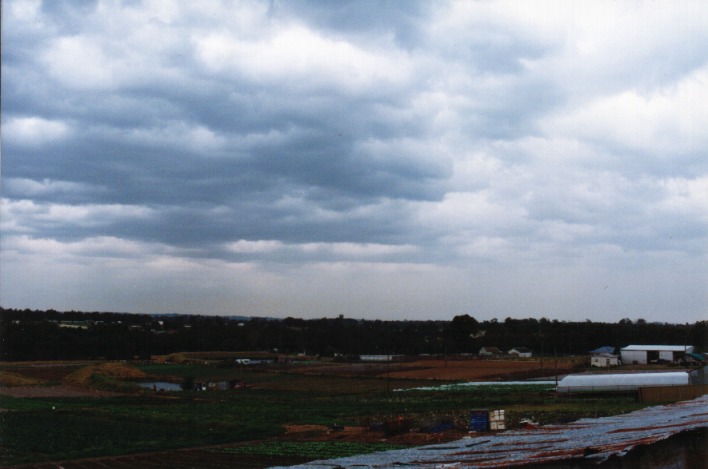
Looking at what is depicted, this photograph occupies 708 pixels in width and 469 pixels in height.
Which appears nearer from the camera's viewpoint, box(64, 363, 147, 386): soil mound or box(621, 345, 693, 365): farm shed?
box(64, 363, 147, 386): soil mound

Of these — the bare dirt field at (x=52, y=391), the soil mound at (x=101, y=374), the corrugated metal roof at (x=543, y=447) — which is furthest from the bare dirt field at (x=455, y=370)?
the corrugated metal roof at (x=543, y=447)

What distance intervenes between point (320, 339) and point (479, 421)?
111 metres

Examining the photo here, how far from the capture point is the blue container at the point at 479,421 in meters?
31.9

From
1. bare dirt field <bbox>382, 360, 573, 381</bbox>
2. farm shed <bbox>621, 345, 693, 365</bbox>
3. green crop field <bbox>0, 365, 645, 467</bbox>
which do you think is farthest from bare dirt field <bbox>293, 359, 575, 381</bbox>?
green crop field <bbox>0, 365, 645, 467</bbox>

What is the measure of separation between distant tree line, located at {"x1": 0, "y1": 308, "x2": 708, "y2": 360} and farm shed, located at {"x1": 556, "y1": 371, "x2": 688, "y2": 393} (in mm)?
54592

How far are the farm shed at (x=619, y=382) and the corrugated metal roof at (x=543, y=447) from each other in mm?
21845

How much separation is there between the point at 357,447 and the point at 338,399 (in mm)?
26948

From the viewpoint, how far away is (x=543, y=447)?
20578 mm

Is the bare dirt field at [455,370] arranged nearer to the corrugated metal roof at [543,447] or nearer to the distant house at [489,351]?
the distant house at [489,351]

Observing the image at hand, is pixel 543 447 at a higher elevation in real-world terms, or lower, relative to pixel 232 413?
higher

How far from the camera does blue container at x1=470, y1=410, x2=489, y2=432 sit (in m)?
31.9

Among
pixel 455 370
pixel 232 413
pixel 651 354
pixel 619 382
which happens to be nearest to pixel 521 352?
pixel 651 354

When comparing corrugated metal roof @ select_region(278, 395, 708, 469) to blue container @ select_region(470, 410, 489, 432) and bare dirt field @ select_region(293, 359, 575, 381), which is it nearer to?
blue container @ select_region(470, 410, 489, 432)

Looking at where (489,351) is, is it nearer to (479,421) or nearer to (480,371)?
(480,371)
